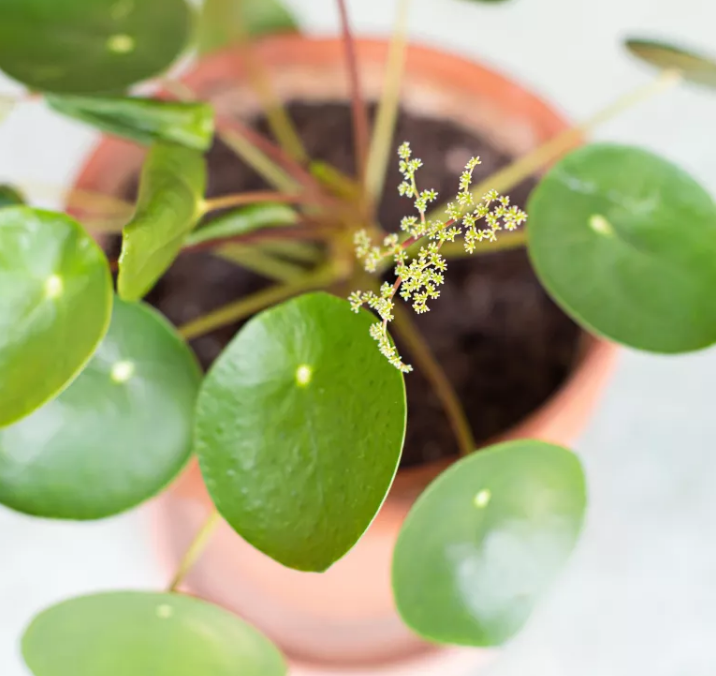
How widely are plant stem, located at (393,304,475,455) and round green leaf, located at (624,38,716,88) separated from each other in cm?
32

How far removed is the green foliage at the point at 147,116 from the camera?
1.94 ft

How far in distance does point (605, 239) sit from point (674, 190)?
0.08 meters

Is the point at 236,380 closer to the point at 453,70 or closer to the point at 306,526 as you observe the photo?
the point at 306,526

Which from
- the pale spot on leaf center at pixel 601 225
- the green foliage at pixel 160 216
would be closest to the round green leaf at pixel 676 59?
the pale spot on leaf center at pixel 601 225

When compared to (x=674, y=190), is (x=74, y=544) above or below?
below

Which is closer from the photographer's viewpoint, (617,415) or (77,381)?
(77,381)

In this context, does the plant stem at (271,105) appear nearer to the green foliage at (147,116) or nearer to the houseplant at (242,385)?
the houseplant at (242,385)

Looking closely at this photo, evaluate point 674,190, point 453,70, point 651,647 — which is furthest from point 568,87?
point 651,647

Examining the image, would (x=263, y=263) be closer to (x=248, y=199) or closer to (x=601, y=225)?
(x=248, y=199)

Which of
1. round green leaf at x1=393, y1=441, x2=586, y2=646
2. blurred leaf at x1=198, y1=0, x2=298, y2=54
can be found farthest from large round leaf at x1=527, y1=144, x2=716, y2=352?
blurred leaf at x1=198, y1=0, x2=298, y2=54

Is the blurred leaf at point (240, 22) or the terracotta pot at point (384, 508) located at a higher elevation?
the blurred leaf at point (240, 22)

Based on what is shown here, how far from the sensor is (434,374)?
77cm

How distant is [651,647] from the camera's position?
42.8 inches

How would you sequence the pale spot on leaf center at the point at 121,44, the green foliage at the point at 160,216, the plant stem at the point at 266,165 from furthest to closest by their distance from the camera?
the plant stem at the point at 266,165, the pale spot on leaf center at the point at 121,44, the green foliage at the point at 160,216
